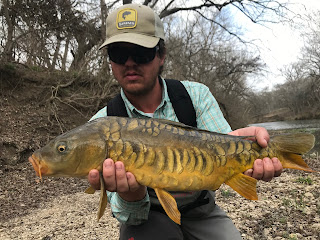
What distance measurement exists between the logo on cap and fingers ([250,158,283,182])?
1265 millimetres

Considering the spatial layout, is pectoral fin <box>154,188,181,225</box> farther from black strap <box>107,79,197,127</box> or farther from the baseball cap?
the baseball cap

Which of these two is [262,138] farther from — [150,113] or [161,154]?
[150,113]

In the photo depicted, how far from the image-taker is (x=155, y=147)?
149 centimetres

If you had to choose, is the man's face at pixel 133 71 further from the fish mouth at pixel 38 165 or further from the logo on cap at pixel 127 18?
the fish mouth at pixel 38 165

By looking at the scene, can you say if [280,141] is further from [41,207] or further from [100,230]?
[41,207]

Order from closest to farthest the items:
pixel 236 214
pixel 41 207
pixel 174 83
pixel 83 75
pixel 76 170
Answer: pixel 76 170
pixel 174 83
pixel 236 214
pixel 41 207
pixel 83 75

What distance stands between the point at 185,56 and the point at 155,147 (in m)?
16.1

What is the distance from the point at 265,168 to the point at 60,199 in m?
4.20

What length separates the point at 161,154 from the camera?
1.49m

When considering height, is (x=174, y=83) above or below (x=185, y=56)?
below

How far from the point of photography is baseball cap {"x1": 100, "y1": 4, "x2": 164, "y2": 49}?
1.90 meters

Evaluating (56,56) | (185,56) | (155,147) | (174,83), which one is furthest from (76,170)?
(185,56)

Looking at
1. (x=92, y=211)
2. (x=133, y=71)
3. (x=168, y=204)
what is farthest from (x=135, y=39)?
(x=92, y=211)

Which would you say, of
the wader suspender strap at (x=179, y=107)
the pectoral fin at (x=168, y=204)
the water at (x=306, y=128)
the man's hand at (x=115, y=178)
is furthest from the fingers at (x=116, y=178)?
the water at (x=306, y=128)
